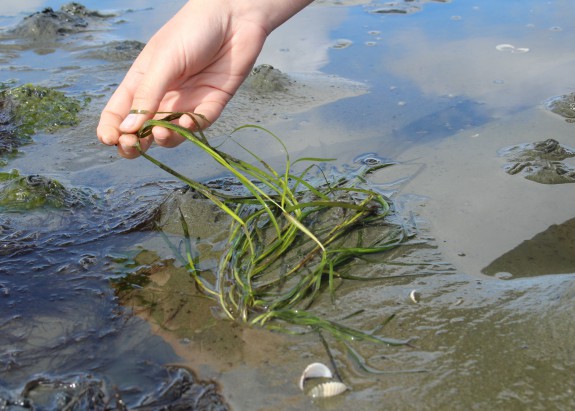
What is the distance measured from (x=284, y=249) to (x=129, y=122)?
868 millimetres

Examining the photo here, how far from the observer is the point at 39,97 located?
4898mm

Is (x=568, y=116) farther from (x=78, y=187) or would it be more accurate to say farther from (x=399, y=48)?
(x=78, y=187)

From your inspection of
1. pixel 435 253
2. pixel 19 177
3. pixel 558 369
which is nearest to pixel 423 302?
pixel 435 253

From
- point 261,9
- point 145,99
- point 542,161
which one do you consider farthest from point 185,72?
point 542,161

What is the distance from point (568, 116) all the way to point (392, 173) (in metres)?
1.47

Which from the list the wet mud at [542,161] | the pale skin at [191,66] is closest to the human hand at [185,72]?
the pale skin at [191,66]

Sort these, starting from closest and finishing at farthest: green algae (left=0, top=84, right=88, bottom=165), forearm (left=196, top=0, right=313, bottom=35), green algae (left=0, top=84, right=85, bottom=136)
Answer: forearm (left=196, top=0, right=313, bottom=35) → green algae (left=0, top=84, right=88, bottom=165) → green algae (left=0, top=84, right=85, bottom=136)

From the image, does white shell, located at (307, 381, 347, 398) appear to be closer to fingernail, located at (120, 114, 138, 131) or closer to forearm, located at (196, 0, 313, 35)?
fingernail, located at (120, 114, 138, 131)

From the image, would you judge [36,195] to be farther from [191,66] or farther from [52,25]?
[52,25]

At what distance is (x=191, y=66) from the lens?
287 cm

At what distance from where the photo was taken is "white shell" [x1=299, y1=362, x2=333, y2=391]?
6.77 feet

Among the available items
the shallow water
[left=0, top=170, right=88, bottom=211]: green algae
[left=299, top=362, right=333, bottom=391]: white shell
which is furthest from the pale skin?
[left=299, top=362, right=333, bottom=391]: white shell

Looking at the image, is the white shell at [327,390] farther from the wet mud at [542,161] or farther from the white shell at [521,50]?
the white shell at [521,50]

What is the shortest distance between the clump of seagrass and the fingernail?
0.07 m
